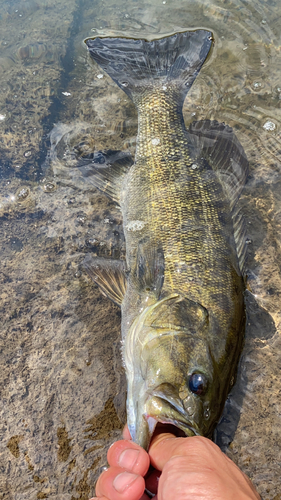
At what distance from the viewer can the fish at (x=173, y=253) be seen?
200 cm

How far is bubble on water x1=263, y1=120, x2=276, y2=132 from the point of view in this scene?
3.86 m

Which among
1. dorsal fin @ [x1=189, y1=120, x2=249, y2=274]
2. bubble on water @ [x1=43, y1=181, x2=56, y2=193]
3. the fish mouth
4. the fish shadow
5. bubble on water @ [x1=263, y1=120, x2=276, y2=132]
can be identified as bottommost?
the fish shadow

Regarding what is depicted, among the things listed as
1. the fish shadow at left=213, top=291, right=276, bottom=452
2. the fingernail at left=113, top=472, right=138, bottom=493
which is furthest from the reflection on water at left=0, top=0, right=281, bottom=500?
the fingernail at left=113, top=472, right=138, bottom=493

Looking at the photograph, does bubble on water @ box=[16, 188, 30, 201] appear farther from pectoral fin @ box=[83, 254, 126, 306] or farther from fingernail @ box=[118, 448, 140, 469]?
fingernail @ box=[118, 448, 140, 469]

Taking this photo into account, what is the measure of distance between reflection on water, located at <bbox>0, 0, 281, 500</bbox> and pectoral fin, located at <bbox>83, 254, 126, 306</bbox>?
0.12m

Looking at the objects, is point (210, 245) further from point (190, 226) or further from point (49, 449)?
point (49, 449)

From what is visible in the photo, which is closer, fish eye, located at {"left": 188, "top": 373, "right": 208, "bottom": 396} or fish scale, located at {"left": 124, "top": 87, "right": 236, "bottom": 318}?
fish eye, located at {"left": 188, "top": 373, "right": 208, "bottom": 396}

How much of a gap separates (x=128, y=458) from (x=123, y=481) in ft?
0.48

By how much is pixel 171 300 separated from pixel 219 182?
125 cm

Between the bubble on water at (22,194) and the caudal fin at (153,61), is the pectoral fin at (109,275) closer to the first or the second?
the bubble on water at (22,194)

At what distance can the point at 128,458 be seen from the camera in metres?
1.67

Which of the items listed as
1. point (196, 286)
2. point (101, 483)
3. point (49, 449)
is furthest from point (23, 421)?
point (196, 286)

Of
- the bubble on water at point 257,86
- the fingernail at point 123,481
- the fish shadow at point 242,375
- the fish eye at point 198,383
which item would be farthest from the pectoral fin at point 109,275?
the bubble on water at point 257,86

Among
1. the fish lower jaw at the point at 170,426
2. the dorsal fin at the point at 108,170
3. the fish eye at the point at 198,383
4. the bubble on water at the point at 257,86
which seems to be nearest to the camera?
the fish lower jaw at the point at 170,426
